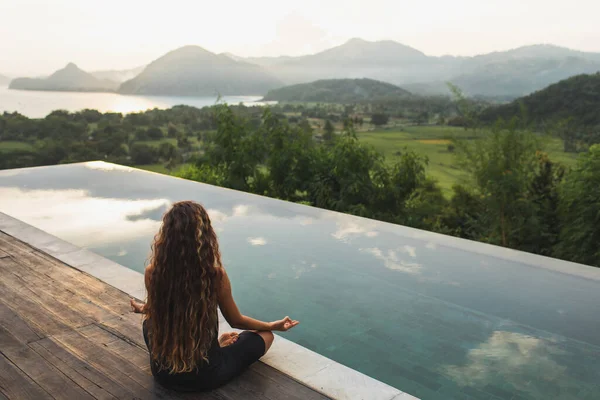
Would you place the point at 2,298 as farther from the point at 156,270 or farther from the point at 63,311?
the point at 156,270

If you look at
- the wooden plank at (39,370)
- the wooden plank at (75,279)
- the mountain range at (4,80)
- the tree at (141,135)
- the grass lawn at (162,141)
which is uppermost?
the mountain range at (4,80)

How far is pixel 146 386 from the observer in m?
1.85

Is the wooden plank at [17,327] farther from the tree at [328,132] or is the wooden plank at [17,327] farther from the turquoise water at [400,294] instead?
the tree at [328,132]

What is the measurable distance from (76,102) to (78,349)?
12.3 metres

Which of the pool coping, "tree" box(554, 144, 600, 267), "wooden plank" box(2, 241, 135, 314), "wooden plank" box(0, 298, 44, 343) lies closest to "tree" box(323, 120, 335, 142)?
"tree" box(554, 144, 600, 267)

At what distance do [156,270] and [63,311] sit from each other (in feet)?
3.46

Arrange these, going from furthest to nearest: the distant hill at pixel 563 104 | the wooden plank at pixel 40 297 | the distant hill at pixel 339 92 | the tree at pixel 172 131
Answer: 1. the distant hill at pixel 339 92
2. the tree at pixel 172 131
3. the distant hill at pixel 563 104
4. the wooden plank at pixel 40 297

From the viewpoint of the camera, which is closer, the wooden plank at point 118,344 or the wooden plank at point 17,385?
the wooden plank at point 17,385

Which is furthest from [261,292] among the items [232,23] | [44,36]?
[44,36]

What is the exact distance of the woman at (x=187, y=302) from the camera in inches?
65.0

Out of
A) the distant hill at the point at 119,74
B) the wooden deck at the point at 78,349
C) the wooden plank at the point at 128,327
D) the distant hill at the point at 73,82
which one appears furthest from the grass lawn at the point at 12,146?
the wooden plank at the point at 128,327

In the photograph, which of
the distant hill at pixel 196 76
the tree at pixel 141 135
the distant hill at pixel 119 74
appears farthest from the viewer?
the distant hill at pixel 119 74

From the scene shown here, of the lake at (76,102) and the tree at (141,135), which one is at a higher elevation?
the lake at (76,102)

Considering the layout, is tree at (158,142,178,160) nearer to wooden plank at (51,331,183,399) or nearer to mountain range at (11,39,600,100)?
mountain range at (11,39,600,100)
